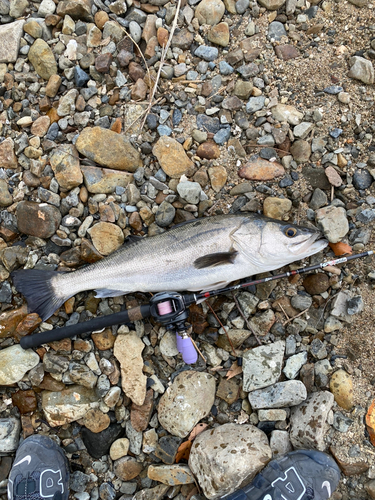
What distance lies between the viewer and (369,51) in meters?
4.52

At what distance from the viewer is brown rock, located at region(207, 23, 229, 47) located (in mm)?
4625

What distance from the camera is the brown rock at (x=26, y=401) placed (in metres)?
4.32

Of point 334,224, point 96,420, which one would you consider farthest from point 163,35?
point 96,420

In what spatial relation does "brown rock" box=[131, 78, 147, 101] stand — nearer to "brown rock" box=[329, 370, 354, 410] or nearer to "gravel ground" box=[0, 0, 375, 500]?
"gravel ground" box=[0, 0, 375, 500]

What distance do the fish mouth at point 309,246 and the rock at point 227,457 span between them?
1973mm

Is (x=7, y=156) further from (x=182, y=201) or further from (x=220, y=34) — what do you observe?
(x=220, y=34)

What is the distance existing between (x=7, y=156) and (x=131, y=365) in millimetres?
2888

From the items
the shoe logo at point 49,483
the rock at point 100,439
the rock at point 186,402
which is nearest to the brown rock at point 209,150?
the rock at point 186,402

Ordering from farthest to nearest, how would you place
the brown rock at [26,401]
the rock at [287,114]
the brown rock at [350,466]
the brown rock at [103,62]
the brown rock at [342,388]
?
the brown rock at [103,62] → the rock at [287,114] → the brown rock at [26,401] → the brown rock at [342,388] → the brown rock at [350,466]


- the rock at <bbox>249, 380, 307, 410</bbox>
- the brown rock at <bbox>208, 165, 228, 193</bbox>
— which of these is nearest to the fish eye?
the brown rock at <bbox>208, 165, 228, 193</bbox>

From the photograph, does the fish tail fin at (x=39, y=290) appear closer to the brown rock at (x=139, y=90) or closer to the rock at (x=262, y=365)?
the rock at (x=262, y=365)

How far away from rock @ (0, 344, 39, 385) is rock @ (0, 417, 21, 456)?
1.46 feet

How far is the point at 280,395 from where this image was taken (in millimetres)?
4133

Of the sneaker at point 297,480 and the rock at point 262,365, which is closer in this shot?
the sneaker at point 297,480
